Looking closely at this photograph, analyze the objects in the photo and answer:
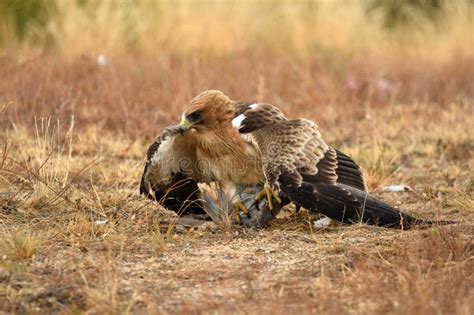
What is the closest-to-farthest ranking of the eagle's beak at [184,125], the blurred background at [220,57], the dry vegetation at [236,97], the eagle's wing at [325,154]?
1. the dry vegetation at [236,97]
2. the eagle's beak at [184,125]
3. the eagle's wing at [325,154]
4. the blurred background at [220,57]

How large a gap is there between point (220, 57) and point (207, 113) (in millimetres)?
6732

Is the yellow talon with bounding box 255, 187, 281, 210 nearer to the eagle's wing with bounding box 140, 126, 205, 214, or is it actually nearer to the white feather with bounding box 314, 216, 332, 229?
the white feather with bounding box 314, 216, 332, 229

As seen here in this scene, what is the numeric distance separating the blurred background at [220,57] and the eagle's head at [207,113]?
7.25 feet

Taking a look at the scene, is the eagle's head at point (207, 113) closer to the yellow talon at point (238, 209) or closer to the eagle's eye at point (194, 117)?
the eagle's eye at point (194, 117)

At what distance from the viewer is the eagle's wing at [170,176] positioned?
583 centimetres

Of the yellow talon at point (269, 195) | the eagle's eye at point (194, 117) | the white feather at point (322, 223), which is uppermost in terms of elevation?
the eagle's eye at point (194, 117)

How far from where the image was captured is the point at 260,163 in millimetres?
5789

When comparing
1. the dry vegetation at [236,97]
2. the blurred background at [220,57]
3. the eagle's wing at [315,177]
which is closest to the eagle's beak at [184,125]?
the eagle's wing at [315,177]

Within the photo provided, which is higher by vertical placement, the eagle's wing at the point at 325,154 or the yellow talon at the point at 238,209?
the eagle's wing at the point at 325,154

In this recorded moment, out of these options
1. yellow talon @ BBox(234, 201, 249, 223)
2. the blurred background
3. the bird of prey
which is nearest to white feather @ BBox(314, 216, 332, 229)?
the bird of prey

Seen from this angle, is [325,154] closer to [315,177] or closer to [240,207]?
[315,177]

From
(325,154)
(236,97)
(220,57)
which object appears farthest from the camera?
(220,57)

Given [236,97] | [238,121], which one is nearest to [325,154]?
[238,121]

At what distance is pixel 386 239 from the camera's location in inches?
207
